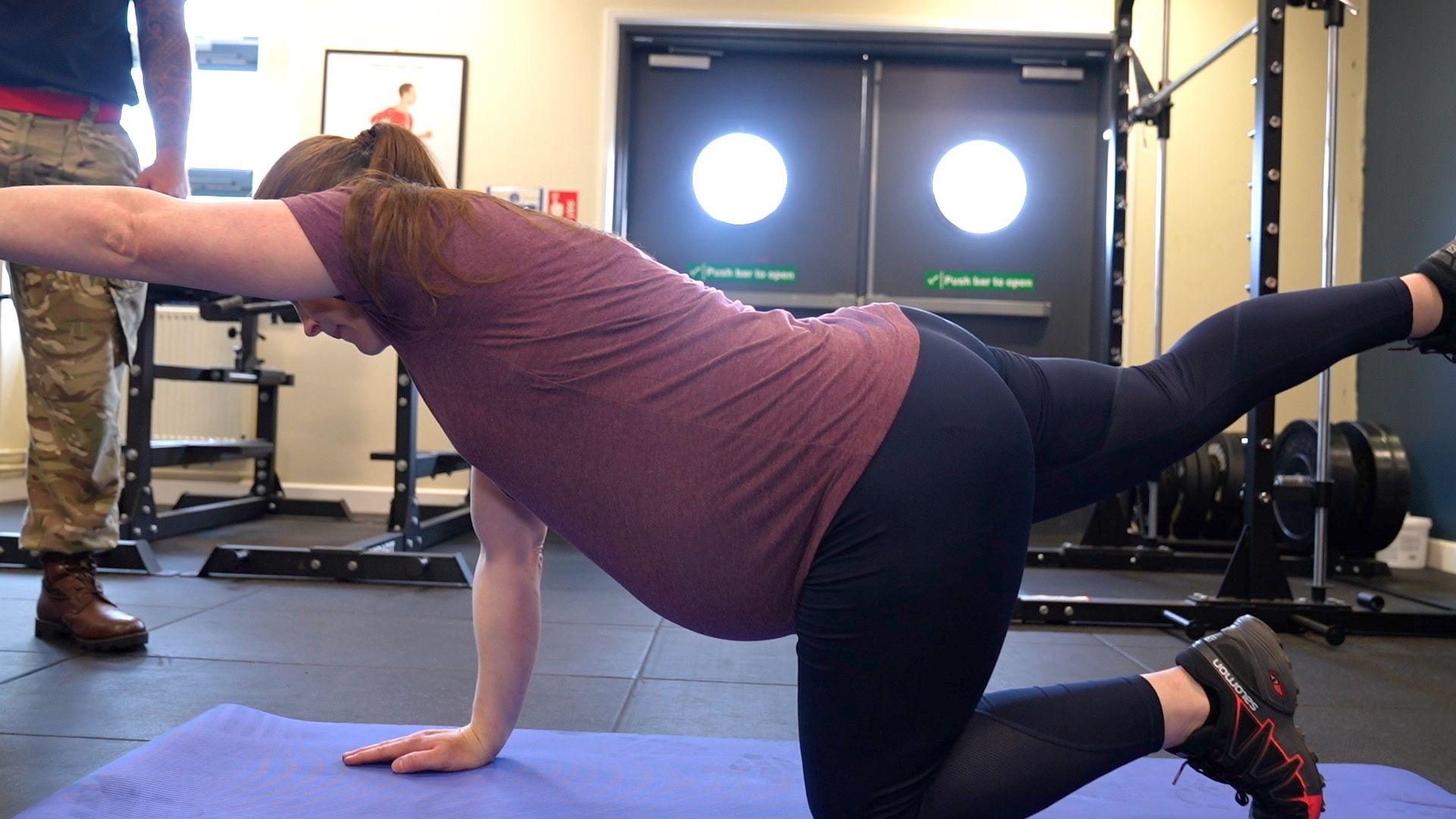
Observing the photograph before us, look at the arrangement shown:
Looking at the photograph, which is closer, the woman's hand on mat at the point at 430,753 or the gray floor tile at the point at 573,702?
the woman's hand on mat at the point at 430,753

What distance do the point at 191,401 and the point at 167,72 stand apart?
10.1ft

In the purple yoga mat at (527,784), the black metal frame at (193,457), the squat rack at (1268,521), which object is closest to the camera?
the purple yoga mat at (527,784)

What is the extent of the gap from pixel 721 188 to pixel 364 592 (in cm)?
271

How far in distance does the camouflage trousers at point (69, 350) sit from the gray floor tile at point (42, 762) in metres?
0.73

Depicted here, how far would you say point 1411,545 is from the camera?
405 cm

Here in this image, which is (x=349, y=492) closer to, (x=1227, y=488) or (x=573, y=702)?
(x=573, y=702)

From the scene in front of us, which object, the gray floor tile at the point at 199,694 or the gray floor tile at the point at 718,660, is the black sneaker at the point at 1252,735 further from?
the gray floor tile at the point at 199,694

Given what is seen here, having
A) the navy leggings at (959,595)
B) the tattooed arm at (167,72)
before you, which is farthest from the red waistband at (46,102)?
the navy leggings at (959,595)

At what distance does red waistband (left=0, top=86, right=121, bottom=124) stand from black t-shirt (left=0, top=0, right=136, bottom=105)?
1 centimetres

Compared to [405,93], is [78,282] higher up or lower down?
lower down

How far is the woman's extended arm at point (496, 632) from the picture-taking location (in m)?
1.30

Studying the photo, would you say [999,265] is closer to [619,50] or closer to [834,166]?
[834,166]

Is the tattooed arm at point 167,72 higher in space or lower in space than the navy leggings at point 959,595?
higher

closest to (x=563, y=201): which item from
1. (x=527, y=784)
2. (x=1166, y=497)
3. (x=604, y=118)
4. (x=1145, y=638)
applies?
(x=604, y=118)
